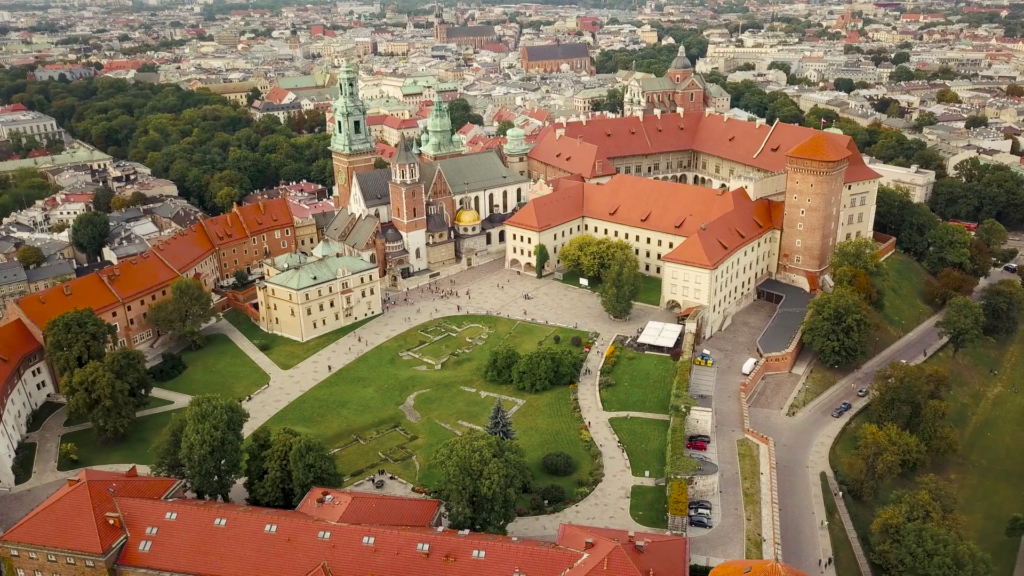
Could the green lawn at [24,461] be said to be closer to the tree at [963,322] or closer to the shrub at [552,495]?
the shrub at [552,495]

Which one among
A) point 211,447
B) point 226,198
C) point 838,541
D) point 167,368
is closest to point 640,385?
point 838,541

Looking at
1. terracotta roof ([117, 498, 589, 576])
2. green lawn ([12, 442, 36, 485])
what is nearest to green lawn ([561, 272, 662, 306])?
terracotta roof ([117, 498, 589, 576])

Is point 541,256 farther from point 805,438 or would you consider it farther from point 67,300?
point 67,300

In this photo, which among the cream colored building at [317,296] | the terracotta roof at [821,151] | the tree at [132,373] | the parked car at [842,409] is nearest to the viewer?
the tree at [132,373]

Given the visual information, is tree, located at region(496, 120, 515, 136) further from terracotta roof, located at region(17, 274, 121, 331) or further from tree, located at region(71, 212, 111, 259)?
terracotta roof, located at region(17, 274, 121, 331)

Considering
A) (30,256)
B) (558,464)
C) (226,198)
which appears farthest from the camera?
(226,198)

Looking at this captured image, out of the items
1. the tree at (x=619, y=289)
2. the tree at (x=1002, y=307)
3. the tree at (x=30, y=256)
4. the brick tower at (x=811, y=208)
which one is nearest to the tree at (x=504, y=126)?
the brick tower at (x=811, y=208)
